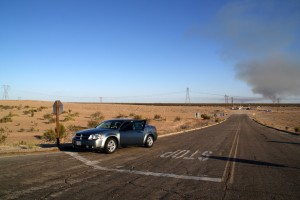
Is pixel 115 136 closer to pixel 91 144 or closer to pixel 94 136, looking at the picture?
pixel 94 136

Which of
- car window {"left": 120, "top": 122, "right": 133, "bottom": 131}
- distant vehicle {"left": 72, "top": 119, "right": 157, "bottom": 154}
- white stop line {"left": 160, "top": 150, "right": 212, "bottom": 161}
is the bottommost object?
white stop line {"left": 160, "top": 150, "right": 212, "bottom": 161}

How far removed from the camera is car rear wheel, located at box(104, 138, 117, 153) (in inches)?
476

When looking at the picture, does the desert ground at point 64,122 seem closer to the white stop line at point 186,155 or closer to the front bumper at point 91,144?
the front bumper at point 91,144

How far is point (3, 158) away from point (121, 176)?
528 centimetres

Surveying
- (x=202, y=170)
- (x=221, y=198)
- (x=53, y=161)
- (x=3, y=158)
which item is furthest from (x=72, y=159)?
(x=221, y=198)

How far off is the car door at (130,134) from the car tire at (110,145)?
20.3 inches

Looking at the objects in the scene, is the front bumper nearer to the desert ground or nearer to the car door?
the car door

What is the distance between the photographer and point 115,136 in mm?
12672

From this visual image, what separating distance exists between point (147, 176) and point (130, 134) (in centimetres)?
550

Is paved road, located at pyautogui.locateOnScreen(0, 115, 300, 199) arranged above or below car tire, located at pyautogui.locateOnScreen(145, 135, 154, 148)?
below

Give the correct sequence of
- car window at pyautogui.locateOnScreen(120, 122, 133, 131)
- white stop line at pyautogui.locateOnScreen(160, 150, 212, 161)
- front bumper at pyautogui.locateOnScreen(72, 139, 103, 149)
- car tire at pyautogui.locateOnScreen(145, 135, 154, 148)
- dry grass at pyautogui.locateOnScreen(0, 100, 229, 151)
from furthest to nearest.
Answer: dry grass at pyautogui.locateOnScreen(0, 100, 229, 151) → car tire at pyautogui.locateOnScreen(145, 135, 154, 148) → car window at pyautogui.locateOnScreen(120, 122, 133, 131) → front bumper at pyautogui.locateOnScreen(72, 139, 103, 149) → white stop line at pyautogui.locateOnScreen(160, 150, 212, 161)

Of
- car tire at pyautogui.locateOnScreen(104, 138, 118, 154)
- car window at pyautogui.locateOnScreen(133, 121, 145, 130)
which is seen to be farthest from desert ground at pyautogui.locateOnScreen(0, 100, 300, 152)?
car window at pyautogui.locateOnScreen(133, 121, 145, 130)

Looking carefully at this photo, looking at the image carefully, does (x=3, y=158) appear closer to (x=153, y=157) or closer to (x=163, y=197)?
(x=153, y=157)

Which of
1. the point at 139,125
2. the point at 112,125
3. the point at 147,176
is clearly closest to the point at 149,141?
the point at 139,125
